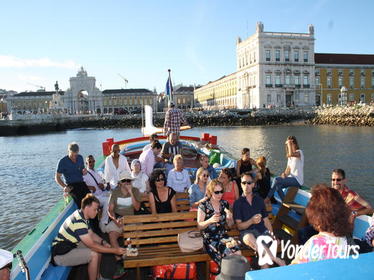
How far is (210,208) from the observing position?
4.51 metres

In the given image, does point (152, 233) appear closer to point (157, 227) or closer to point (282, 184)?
point (157, 227)

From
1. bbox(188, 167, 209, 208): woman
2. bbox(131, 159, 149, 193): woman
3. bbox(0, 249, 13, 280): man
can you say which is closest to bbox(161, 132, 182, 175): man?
bbox(131, 159, 149, 193): woman

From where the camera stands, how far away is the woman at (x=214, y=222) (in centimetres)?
426

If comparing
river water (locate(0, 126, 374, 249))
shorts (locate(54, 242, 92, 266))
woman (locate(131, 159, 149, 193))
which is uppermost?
woman (locate(131, 159, 149, 193))

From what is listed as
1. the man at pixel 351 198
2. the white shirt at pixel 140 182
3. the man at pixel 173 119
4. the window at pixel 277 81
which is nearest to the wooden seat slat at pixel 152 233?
the white shirt at pixel 140 182

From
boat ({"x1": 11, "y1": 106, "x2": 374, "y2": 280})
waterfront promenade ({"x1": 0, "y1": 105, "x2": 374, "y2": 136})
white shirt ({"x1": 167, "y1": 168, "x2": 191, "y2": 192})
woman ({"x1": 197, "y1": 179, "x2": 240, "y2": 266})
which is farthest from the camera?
waterfront promenade ({"x1": 0, "y1": 105, "x2": 374, "y2": 136})

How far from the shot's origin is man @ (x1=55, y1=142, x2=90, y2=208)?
6.18m

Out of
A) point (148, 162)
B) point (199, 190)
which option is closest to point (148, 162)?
point (148, 162)

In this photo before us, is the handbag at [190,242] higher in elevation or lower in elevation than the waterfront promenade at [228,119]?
lower

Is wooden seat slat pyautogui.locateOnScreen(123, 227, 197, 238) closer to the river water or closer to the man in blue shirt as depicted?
the man in blue shirt

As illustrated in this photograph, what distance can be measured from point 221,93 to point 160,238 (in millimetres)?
91326

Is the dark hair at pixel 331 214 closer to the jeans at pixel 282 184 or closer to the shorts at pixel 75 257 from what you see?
the shorts at pixel 75 257

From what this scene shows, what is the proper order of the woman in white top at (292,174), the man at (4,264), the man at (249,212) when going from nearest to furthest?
the man at (4,264) → the man at (249,212) → the woman in white top at (292,174)

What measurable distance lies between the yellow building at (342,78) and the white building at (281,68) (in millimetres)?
3171
